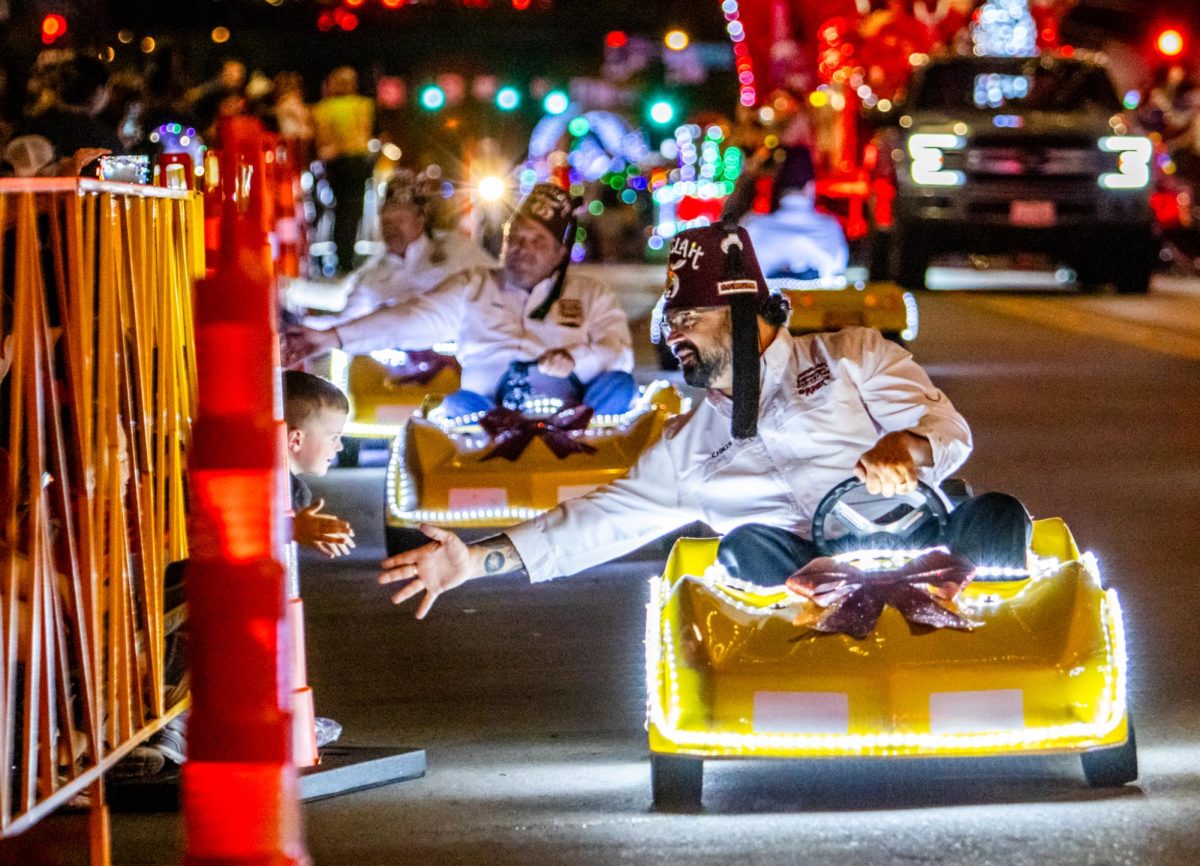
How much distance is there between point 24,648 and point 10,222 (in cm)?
119

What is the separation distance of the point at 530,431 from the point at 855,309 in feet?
15.8

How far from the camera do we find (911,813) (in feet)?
16.5

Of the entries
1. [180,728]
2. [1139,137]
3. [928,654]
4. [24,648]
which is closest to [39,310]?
[24,648]

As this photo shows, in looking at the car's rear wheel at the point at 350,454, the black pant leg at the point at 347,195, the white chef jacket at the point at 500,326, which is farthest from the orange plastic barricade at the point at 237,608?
the black pant leg at the point at 347,195

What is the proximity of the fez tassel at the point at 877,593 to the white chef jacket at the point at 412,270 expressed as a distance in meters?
7.25

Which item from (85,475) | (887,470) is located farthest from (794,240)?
(85,475)

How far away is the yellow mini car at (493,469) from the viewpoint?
28.5 ft

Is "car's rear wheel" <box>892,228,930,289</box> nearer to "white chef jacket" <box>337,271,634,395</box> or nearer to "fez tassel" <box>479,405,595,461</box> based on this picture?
"white chef jacket" <box>337,271,634,395</box>

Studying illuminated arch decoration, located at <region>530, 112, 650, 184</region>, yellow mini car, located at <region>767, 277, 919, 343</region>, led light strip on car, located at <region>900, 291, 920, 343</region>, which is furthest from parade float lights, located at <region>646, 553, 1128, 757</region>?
illuminated arch decoration, located at <region>530, 112, 650, 184</region>

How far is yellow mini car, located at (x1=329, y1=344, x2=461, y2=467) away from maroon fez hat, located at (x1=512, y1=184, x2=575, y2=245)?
1430 millimetres

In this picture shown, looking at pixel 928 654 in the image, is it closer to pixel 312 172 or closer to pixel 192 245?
pixel 192 245

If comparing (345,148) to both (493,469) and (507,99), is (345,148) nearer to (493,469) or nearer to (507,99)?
(507,99)

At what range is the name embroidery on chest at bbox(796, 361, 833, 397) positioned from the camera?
233 inches

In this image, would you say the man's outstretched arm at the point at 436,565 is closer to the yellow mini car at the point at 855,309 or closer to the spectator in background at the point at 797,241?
the yellow mini car at the point at 855,309
